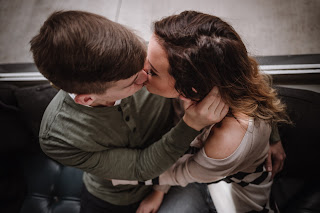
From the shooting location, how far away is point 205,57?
69 cm

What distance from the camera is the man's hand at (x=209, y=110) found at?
2.48 ft

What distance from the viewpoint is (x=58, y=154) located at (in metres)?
0.88

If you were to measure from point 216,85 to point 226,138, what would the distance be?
0.68 ft

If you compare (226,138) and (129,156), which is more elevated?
(226,138)

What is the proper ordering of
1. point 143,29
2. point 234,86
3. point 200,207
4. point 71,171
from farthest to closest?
point 71,171
point 143,29
point 200,207
point 234,86

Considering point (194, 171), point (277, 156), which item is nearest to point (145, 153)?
point (194, 171)

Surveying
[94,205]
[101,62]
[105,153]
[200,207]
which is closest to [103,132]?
[105,153]

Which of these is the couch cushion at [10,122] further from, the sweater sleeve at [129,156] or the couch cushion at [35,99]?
the sweater sleeve at [129,156]

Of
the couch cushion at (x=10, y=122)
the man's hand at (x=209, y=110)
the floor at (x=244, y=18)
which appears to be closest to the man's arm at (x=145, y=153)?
the man's hand at (x=209, y=110)

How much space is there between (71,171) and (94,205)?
38 cm

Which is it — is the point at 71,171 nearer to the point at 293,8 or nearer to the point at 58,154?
the point at 58,154

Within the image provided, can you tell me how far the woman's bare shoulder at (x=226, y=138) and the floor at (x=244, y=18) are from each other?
460 mm

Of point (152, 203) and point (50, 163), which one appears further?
point (50, 163)

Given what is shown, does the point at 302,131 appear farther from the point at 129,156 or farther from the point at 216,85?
the point at 129,156
